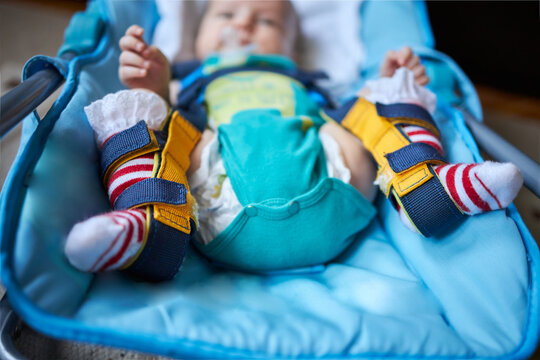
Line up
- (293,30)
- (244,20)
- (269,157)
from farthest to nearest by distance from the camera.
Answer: (293,30), (244,20), (269,157)

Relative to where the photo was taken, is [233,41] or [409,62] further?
[233,41]

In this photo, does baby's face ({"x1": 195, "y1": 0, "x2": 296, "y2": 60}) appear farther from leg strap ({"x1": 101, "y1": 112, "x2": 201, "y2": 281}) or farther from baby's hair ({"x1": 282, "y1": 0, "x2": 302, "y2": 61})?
leg strap ({"x1": 101, "y1": 112, "x2": 201, "y2": 281})

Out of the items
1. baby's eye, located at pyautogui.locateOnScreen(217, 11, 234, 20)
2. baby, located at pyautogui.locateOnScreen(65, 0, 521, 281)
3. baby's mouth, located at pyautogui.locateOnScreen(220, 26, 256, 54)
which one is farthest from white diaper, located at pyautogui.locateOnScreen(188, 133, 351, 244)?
baby's eye, located at pyautogui.locateOnScreen(217, 11, 234, 20)

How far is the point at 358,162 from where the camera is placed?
0.73 metres

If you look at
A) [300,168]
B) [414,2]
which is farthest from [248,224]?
[414,2]

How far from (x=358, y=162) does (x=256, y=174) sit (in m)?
0.20

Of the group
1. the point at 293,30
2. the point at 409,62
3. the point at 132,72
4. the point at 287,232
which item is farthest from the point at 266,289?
the point at 293,30

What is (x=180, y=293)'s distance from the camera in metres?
0.54

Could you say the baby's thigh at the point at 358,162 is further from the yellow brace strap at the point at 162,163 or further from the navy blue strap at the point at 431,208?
the yellow brace strap at the point at 162,163

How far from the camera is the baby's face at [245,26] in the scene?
102cm

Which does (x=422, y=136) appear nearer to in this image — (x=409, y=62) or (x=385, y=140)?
(x=385, y=140)

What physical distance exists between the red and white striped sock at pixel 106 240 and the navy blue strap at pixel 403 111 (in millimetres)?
449

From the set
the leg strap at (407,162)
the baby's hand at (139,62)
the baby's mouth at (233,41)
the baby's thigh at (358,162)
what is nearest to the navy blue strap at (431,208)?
the leg strap at (407,162)

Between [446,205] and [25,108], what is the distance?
1.98ft
